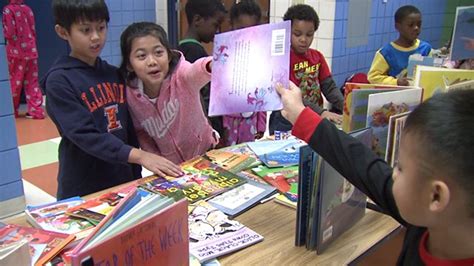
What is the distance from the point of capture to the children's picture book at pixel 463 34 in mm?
2271

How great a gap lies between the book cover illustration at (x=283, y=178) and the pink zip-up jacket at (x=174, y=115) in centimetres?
31

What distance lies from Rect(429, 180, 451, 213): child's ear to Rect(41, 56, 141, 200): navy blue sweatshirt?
103cm

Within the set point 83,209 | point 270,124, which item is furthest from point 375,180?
point 270,124

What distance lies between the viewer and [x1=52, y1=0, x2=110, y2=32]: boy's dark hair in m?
1.58

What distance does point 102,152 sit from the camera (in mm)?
1537

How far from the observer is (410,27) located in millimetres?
3254

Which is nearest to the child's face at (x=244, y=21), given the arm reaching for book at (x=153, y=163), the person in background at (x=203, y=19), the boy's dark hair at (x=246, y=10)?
the boy's dark hair at (x=246, y=10)

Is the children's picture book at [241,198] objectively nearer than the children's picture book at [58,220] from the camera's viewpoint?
No

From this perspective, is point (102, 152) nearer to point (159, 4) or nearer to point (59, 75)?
point (59, 75)

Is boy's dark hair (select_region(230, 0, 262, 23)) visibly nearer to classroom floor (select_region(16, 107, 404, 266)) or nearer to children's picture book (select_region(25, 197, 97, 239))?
classroom floor (select_region(16, 107, 404, 266))

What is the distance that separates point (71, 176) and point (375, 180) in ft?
3.63

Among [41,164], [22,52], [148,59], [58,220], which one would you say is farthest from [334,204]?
[22,52]

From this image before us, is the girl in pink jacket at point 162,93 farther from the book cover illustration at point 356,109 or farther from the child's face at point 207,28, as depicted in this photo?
the child's face at point 207,28

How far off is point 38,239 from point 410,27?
2.90m
